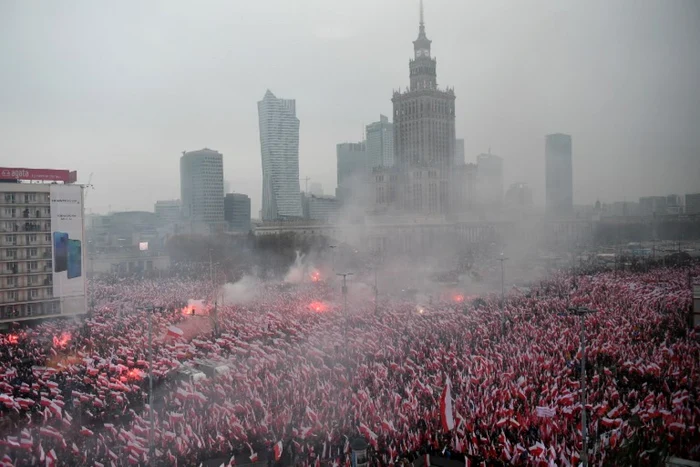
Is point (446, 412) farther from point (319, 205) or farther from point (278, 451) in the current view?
point (319, 205)

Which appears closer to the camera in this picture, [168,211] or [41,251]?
[41,251]

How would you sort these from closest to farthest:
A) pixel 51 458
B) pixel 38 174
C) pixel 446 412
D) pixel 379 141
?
pixel 51 458 → pixel 446 412 → pixel 38 174 → pixel 379 141

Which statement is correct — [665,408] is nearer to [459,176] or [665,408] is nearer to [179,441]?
[179,441]

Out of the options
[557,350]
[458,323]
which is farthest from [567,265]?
[557,350]

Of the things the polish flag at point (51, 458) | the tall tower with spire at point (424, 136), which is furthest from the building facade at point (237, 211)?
the polish flag at point (51, 458)

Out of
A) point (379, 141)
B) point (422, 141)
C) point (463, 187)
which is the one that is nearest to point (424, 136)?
point (422, 141)

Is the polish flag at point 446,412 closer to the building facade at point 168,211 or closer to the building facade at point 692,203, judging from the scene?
the building facade at point 692,203

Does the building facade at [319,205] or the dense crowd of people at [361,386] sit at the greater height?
the building facade at [319,205]
